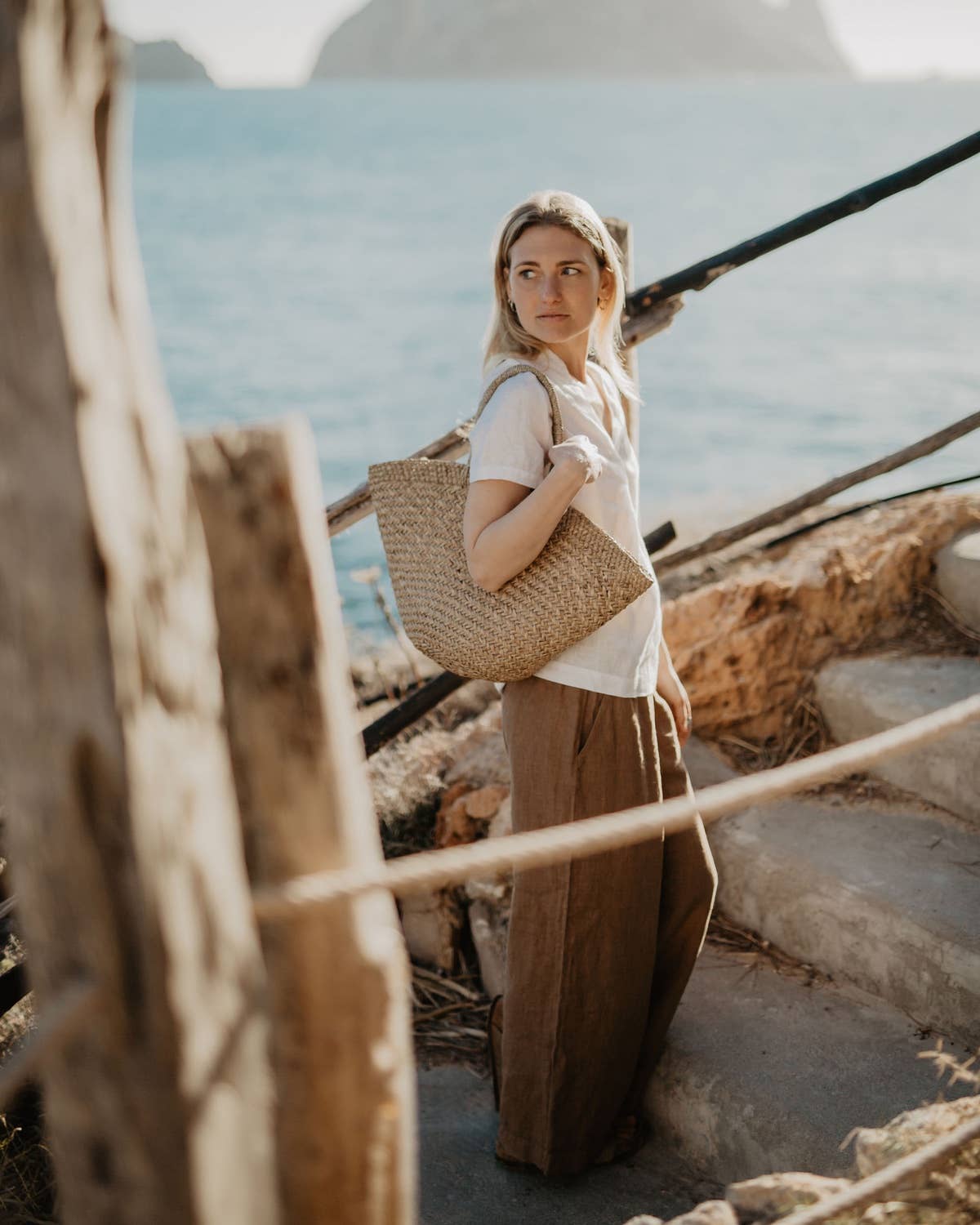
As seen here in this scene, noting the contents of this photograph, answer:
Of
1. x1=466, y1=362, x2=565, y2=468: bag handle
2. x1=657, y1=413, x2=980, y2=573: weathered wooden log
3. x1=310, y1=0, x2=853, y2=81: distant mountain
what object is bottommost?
x1=657, y1=413, x2=980, y2=573: weathered wooden log

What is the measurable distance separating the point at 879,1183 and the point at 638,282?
1302 inches

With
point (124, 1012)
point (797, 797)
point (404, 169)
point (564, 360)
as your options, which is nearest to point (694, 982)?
point (797, 797)

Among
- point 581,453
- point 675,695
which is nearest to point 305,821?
point 581,453

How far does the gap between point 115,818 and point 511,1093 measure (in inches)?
66.2

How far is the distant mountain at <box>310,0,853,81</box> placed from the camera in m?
164

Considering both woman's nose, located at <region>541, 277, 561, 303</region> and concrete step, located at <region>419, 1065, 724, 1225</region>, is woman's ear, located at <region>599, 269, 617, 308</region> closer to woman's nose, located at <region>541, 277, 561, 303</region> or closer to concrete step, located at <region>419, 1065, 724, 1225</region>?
woman's nose, located at <region>541, 277, 561, 303</region>

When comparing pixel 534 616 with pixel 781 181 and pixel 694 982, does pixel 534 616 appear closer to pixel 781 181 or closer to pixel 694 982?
pixel 694 982

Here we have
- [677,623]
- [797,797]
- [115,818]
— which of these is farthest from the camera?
[677,623]

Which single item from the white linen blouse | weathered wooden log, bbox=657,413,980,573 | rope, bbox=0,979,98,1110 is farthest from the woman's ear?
rope, bbox=0,979,98,1110

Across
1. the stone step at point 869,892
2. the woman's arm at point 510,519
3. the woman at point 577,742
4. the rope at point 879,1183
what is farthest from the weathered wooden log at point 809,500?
the rope at point 879,1183

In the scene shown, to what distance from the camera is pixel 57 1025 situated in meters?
0.97

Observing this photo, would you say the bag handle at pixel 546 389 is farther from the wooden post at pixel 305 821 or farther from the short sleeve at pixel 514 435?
the wooden post at pixel 305 821

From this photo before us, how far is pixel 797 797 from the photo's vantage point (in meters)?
3.15

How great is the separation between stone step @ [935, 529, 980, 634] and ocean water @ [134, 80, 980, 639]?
239cm
